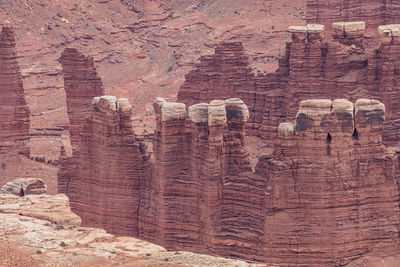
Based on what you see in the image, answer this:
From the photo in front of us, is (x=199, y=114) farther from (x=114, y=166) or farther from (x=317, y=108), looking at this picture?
(x=114, y=166)

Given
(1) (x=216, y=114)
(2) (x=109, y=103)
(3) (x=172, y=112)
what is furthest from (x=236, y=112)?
(2) (x=109, y=103)

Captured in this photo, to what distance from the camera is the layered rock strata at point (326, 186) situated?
159ft

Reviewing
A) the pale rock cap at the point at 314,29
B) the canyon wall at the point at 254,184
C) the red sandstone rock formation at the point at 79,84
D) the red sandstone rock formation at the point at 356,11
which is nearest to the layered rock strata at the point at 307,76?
the pale rock cap at the point at 314,29

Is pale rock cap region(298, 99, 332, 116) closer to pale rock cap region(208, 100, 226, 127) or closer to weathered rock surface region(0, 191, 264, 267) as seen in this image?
pale rock cap region(208, 100, 226, 127)

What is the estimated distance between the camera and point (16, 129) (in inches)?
2889

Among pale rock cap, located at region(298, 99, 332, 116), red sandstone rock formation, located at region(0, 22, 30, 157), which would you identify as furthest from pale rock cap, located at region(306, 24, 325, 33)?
pale rock cap, located at region(298, 99, 332, 116)

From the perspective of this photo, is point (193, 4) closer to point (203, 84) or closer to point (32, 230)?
point (203, 84)

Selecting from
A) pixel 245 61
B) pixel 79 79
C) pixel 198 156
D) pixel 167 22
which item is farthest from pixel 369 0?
pixel 167 22

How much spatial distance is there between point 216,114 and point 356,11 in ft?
97.3

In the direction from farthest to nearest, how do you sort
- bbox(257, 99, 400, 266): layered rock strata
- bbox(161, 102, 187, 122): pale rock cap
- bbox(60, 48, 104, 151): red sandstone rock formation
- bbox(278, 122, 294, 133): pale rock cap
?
bbox(60, 48, 104, 151): red sandstone rock formation
bbox(161, 102, 187, 122): pale rock cap
bbox(278, 122, 294, 133): pale rock cap
bbox(257, 99, 400, 266): layered rock strata

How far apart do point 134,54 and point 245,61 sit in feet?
123

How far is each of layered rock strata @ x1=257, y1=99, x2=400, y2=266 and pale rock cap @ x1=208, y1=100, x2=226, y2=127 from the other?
8.05 ft

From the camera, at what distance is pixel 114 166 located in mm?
53719

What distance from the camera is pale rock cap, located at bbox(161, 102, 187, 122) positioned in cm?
5141
